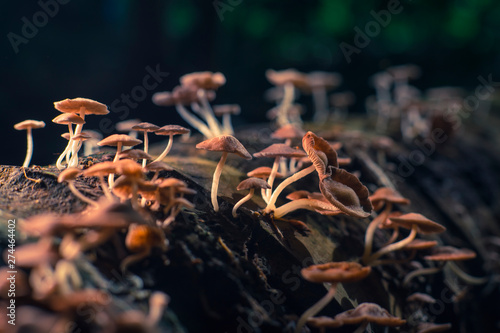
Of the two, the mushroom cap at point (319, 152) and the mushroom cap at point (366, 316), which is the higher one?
the mushroom cap at point (319, 152)

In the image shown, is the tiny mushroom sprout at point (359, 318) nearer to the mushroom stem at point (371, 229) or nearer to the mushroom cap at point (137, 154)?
the mushroom stem at point (371, 229)

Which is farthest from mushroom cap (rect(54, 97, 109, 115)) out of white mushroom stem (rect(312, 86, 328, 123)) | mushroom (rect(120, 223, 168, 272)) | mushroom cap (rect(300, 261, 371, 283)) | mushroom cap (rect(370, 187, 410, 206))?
white mushroom stem (rect(312, 86, 328, 123))

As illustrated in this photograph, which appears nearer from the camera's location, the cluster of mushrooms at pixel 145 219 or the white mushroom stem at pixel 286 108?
the cluster of mushrooms at pixel 145 219

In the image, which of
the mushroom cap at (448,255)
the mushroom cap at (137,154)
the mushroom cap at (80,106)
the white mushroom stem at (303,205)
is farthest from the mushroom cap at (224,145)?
the mushroom cap at (448,255)

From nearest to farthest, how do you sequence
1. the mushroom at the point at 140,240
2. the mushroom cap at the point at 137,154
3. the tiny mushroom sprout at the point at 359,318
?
the mushroom at the point at 140,240, the tiny mushroom sprout at the point at 359,318, the mushroom cap at the point at 137,154

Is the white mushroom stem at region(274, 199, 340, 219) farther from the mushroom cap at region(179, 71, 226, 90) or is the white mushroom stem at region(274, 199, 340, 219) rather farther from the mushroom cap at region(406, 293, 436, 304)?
the mushroom cap at region(179, 71, 226, 90)

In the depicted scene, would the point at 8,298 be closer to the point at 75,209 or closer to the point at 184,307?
the point at 75,209

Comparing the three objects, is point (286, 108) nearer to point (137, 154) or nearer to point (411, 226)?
point (411, 226)
